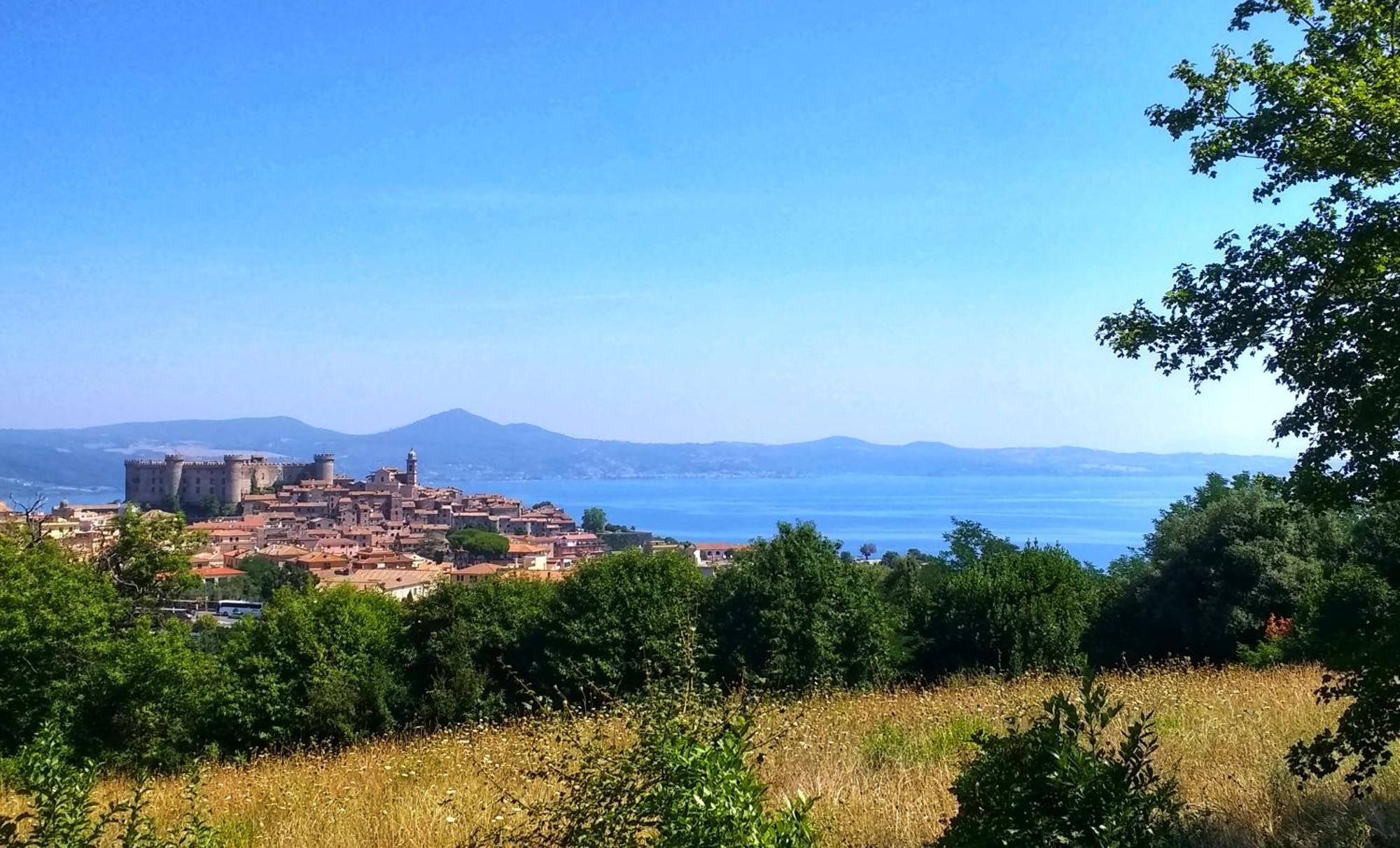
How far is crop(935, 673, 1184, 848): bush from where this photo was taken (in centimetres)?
275

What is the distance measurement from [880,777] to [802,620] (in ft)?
30.6

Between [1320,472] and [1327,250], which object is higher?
[1327,250]

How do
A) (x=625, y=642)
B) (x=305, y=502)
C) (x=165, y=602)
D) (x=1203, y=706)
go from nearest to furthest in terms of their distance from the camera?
(x=1203, y=706) → (x=625, y=642) → (x=165, y=602) → (x=305, y=502)

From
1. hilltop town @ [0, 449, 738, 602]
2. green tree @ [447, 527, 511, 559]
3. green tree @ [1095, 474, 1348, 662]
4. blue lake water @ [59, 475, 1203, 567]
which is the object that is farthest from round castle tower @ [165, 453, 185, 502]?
green tree @ [1095, 474, 1348, 662]

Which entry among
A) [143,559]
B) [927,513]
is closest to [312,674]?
[143,559]

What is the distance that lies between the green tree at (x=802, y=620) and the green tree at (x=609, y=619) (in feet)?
2.81

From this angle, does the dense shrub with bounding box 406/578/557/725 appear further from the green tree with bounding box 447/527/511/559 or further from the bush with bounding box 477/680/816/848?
the green tree with bounding box 447/527/511/559

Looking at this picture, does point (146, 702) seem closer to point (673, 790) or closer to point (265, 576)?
point (673, 790)

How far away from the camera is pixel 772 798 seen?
535 centimetres

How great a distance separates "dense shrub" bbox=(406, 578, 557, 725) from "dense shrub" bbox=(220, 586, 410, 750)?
36 cm

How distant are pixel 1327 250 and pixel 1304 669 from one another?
253 inches

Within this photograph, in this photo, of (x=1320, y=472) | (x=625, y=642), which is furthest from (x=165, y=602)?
(x=1320, y=472)

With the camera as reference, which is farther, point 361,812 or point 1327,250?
point 361,812

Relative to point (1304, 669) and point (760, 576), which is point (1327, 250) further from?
point (760, 576)
